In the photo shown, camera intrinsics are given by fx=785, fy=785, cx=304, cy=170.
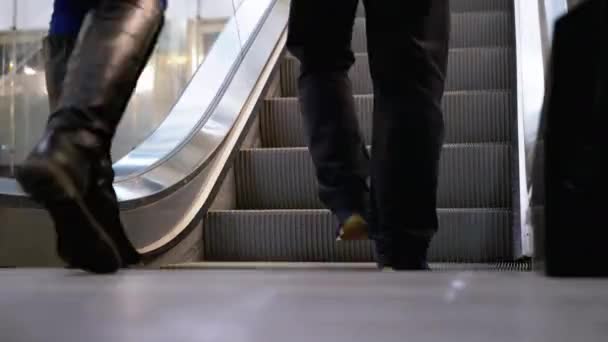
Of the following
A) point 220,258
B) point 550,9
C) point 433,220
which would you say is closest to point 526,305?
point 433,220

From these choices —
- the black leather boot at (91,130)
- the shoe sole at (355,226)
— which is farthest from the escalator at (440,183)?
the black leather boot at (91,130)

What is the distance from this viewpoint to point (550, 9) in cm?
303

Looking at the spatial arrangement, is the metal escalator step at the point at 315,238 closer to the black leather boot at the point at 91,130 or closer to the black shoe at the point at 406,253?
the black shoe at the point at 406,253

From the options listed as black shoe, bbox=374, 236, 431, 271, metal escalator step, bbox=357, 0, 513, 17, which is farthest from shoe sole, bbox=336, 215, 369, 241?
metal escalator step, bbox=357, 0, 513, 17

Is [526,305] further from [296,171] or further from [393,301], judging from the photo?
[296,171]

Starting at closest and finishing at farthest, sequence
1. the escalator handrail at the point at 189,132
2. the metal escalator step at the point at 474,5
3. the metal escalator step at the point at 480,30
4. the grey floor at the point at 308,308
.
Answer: the grey floor at the point at 308,308
the escalator handrail at the point at 189,132
the metal escalator step at the point at 480,30
the metal escalator step at the point at 474,5

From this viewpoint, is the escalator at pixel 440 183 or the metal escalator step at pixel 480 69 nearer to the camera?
the escalator at pixel 440 183

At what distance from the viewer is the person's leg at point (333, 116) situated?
70.5 inches

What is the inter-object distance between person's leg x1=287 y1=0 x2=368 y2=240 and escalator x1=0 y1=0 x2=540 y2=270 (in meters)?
0.48

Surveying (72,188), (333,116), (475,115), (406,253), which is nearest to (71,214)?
(72,188)

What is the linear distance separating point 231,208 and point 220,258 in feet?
1.27

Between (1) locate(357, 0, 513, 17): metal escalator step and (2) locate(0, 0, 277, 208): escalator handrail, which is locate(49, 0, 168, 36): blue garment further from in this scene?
(1) locate(357, 0, 513, 17): metal escalator step

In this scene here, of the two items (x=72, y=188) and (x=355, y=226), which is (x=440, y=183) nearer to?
(x=355, y=226)

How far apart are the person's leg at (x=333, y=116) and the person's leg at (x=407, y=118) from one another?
25 centimetres
